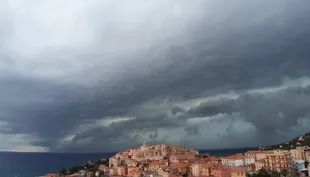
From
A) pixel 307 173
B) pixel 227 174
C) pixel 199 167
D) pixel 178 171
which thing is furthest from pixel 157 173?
pixel 307 173

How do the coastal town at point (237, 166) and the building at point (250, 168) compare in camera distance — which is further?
the building at point (250, 168)

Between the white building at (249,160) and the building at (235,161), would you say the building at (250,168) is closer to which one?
the white building at (249,160)

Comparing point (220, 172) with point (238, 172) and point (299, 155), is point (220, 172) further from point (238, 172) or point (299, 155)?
point (299, 155)

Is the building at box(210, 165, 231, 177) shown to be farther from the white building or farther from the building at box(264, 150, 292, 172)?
the white building

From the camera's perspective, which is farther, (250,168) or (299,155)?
(299,155)

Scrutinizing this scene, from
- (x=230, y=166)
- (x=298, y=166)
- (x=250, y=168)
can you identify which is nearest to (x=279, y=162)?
(x=298, y=166)

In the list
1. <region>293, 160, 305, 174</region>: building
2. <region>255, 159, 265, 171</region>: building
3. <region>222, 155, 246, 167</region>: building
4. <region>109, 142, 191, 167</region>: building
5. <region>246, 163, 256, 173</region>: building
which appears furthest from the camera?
<region>109, 142, 191, 167</region>: building

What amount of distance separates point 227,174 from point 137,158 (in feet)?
187

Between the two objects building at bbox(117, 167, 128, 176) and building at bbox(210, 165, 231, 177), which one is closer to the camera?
building at bbox(210, 165, 231, 177)

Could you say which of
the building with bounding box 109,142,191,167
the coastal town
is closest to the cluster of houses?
the coastal town

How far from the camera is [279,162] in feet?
258

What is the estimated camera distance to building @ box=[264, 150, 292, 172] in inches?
3063

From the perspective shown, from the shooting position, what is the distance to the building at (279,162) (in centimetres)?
7781

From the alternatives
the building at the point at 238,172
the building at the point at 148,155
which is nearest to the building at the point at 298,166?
the building at the point at 238,172
